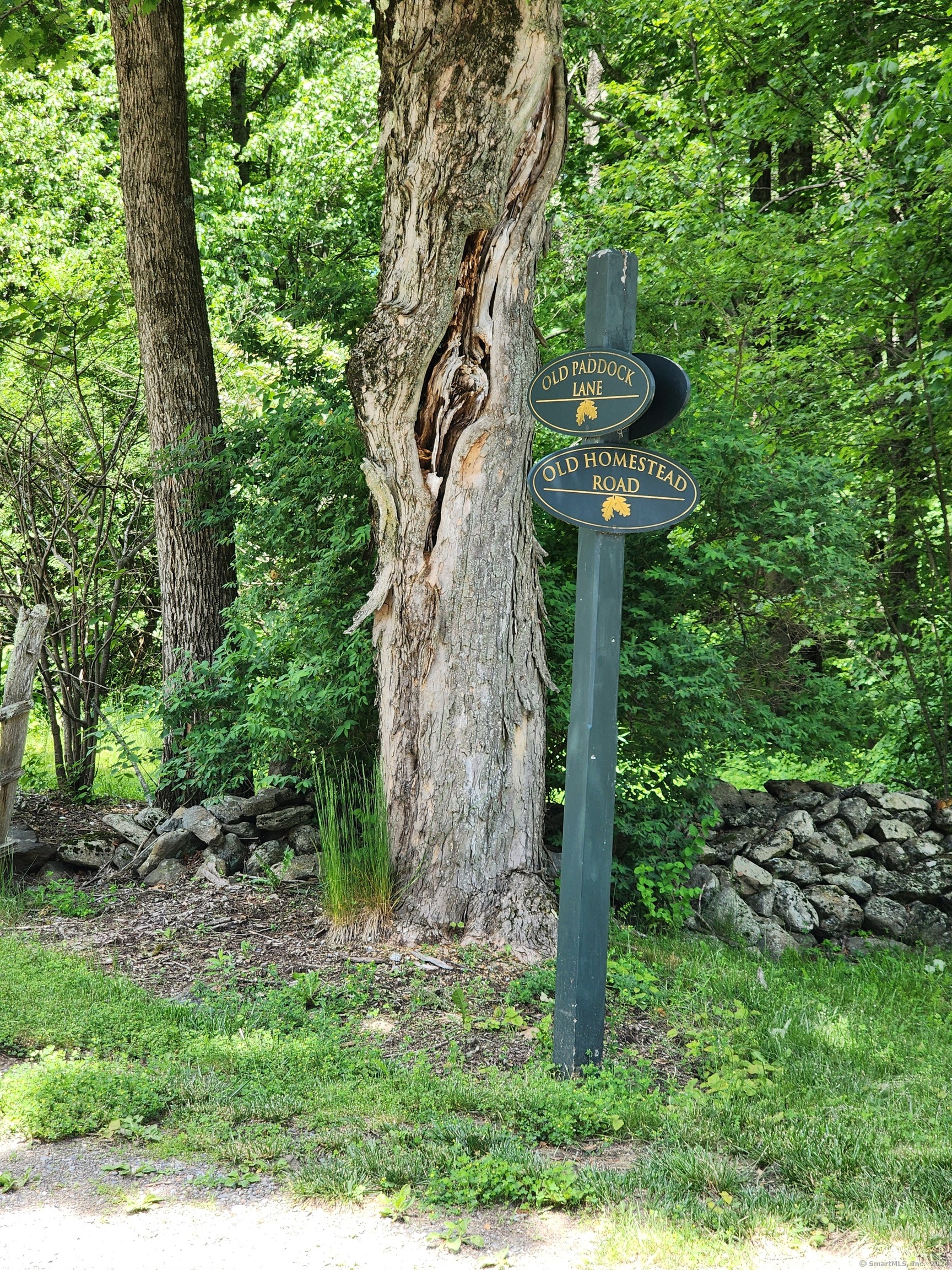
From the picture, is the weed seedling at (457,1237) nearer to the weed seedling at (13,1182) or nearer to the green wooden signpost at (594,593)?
the green wooden signpost at (594,593)

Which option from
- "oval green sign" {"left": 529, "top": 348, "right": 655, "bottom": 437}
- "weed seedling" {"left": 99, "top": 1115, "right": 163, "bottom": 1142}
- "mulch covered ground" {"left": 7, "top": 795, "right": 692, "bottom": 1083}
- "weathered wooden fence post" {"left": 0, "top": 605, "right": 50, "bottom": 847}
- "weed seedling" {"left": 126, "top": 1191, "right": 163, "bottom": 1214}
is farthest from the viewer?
"weathered wooden fence post" {"left": 0, "top": 605, "right": 50, "bottom": 847}

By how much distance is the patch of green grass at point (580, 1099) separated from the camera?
3.04 meters

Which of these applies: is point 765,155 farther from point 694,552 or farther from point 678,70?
point 694,552

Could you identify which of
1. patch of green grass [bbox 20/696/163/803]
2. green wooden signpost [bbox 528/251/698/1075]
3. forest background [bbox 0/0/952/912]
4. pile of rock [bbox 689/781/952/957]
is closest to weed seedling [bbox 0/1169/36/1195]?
green wooden signpost [bbox 528/251/698/1075]

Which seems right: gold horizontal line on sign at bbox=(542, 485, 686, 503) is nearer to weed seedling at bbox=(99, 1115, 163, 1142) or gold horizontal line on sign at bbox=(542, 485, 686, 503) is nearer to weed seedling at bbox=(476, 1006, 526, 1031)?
Result: weed seedling at bbox=(476, 1006, 526, 1031)

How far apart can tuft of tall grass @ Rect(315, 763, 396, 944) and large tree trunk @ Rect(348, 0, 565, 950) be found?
0.12 meters

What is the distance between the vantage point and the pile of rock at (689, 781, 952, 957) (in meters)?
6.25

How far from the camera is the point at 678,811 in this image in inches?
254

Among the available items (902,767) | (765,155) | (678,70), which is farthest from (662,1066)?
(678,70)

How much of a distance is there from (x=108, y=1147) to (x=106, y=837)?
402cm

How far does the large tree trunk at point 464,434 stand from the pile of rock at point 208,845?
138cm

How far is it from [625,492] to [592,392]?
1.32 feet

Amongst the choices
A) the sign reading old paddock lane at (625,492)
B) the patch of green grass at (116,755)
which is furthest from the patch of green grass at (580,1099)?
the patch of green grass at (116,755)

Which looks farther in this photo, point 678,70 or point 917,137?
point 678,70
